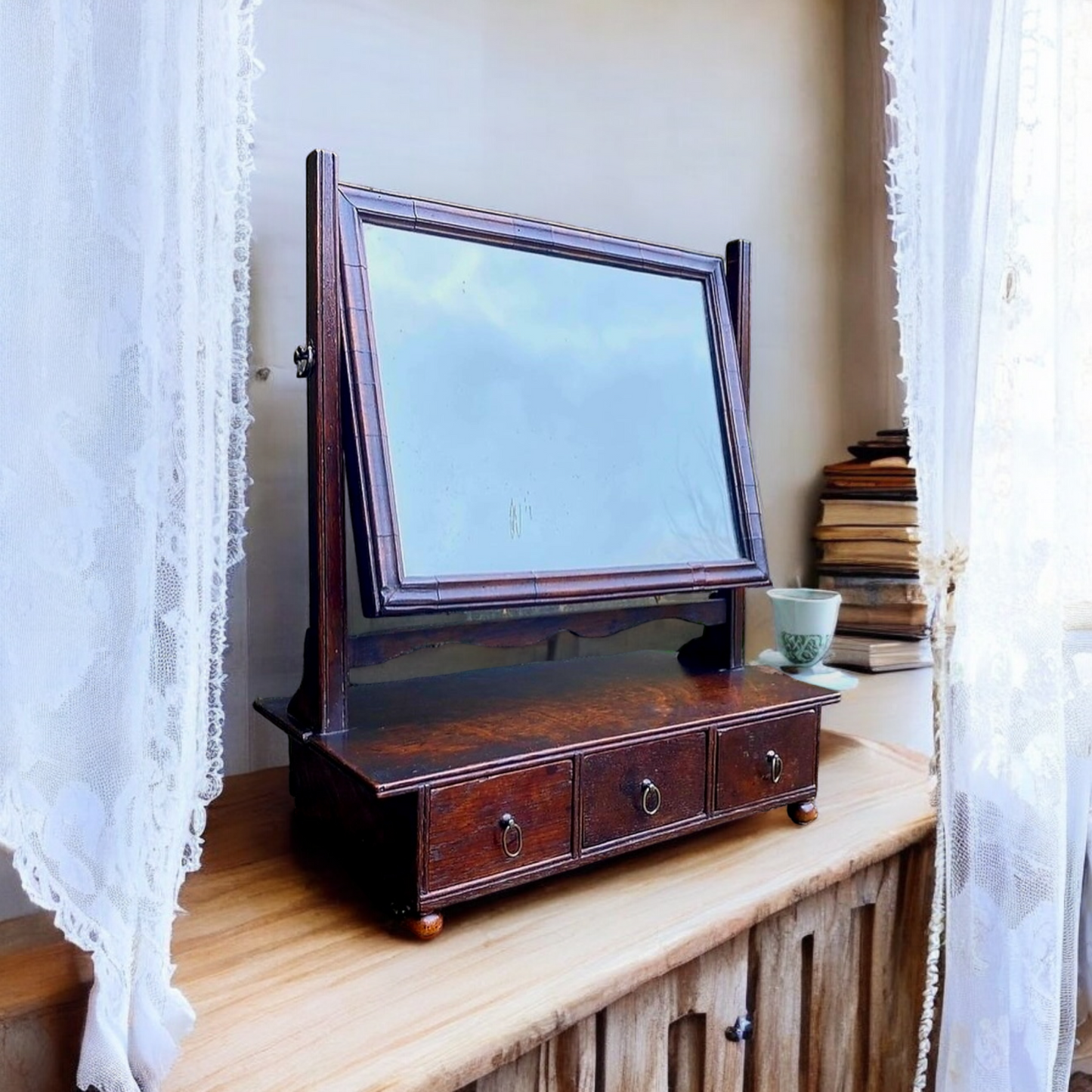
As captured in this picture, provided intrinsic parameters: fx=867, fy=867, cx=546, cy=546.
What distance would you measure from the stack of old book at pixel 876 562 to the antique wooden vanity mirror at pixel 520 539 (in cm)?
54

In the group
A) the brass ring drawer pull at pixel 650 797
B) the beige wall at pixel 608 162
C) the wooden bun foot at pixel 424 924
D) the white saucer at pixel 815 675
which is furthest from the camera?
the white saucer at pixel 815 675

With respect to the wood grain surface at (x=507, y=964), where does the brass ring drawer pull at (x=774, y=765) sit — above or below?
above

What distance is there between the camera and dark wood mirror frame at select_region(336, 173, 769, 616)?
762 mm

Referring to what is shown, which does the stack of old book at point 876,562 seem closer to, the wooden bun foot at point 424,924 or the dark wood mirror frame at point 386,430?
the dark wood mirror frame at point 386,430

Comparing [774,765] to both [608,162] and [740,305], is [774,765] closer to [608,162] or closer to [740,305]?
[740,305]

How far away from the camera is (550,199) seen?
1180mm

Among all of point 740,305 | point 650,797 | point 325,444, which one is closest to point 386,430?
point 325,444

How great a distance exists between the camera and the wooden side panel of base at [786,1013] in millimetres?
694

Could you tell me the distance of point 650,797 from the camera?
2.65 feet

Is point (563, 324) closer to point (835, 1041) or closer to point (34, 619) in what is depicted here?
point (34, 619)

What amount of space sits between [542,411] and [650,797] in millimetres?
397

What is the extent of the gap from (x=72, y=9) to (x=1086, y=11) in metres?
0.93

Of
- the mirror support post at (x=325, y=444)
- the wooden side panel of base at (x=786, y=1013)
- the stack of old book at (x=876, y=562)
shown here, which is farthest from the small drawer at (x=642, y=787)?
the stack of old book at (x=876, y=562)

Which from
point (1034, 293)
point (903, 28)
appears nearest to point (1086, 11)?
point (903, 28)
